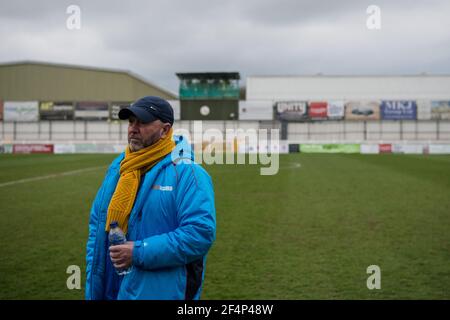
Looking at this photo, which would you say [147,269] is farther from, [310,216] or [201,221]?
[310,216]

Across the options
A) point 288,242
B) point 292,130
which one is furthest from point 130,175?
point 292,130

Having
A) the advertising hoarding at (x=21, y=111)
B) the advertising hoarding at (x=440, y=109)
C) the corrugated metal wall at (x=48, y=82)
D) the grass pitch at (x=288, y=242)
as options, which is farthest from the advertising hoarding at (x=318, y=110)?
the grass pitch at (x=288, y=242)

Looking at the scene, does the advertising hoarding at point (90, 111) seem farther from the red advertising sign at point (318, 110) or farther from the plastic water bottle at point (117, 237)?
the plastic water bottle at point (117, 237)

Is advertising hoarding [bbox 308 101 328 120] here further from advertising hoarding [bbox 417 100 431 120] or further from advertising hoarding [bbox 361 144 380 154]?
advertising hoarding [bbox 417 100 431 120]

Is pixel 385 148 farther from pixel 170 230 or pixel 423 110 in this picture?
pixel 170 230

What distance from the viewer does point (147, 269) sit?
8.87 feet

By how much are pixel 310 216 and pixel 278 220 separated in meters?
0.92

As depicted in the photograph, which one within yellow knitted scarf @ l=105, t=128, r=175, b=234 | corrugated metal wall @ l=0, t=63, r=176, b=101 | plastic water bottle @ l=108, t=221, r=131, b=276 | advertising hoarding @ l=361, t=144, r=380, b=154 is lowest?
plastic water bottle @ l=108, t=221, r=131, b=276

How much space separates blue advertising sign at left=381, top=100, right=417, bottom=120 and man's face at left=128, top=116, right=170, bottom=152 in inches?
2131

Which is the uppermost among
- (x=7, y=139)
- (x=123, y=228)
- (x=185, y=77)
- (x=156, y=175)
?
(x=185, y=77)

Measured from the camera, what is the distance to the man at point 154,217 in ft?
8.78

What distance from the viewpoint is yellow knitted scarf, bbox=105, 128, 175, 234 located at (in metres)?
2.78

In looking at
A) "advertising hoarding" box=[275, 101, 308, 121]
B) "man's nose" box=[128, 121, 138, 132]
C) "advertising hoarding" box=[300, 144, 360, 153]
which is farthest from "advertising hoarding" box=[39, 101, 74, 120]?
"man's nose" box=[128, 121, 138, 132]
